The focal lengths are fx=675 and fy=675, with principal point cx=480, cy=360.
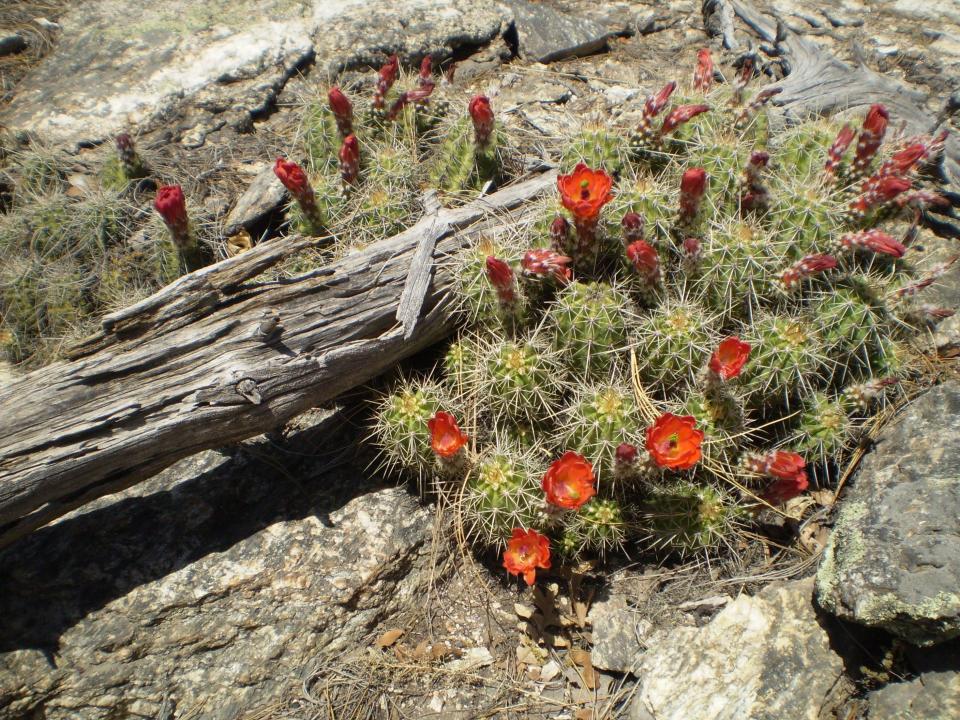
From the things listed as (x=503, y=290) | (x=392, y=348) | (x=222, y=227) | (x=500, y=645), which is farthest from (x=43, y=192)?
(x=500, y=645)

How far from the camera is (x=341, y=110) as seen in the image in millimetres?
4160

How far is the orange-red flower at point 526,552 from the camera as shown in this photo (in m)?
3.20

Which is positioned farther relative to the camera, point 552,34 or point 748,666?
point 552,34

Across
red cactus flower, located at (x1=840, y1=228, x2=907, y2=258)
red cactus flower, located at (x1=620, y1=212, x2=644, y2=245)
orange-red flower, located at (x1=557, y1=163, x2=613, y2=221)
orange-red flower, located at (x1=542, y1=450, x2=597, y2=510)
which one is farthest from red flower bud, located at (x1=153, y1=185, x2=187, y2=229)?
red cactus flower, located at (x1=840, y1=228, x2=907, y2=258)

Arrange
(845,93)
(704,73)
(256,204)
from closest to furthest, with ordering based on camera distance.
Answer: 1. (704,73)
2. (256,204)
3. (845,93)

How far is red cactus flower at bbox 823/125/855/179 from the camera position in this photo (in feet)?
12.4

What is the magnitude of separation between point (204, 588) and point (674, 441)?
2.41 m

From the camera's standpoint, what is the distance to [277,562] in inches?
137

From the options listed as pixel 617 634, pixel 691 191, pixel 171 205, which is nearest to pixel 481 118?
pixel 691 191

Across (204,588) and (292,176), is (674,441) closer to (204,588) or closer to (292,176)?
(204,588)

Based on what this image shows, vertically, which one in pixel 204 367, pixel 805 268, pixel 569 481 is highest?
pixel 204 367

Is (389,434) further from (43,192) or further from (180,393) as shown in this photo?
(43,192)

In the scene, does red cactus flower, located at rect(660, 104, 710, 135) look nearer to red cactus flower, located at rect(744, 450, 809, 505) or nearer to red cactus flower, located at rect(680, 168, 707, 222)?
red cactus flower, located at rect(680, 168, 707, 222)

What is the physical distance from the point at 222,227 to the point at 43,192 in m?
1.33
